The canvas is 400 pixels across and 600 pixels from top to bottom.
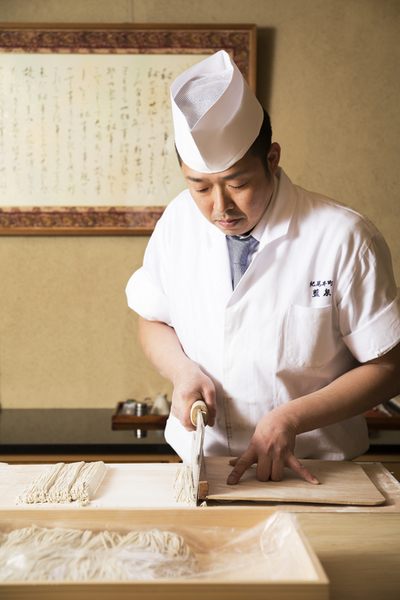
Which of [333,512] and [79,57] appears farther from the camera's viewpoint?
[79,57]

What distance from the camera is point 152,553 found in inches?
24.7

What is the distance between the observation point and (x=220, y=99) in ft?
3.34

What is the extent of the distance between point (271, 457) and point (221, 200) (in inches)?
20.1

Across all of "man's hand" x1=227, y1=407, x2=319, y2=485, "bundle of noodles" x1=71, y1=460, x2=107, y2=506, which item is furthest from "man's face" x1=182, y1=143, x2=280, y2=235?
"bundle of noodles" x1=71, y1=460, x2=107, y2=506

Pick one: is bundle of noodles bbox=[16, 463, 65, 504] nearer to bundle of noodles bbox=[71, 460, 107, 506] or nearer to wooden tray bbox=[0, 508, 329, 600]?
bundle of noodles bbox=[71, 460, 107, 506]

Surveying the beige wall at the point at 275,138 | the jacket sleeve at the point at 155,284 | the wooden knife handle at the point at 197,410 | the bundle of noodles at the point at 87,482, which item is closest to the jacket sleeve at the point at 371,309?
the wooden knife handle at the point at 197,410

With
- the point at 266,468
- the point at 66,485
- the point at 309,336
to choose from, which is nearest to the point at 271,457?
the point at 266,468

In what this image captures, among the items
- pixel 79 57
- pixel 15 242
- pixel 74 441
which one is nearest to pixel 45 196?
pixel 15 242

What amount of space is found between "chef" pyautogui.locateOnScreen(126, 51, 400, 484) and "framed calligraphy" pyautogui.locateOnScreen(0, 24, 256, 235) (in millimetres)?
1098

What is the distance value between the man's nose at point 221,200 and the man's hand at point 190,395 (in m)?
0.36

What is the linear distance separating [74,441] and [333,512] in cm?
125

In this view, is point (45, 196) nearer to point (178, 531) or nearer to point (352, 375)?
point (352, 375)

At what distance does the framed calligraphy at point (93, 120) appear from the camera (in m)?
2.19

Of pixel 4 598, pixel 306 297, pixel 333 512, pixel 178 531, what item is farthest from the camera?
pixel 306 297
